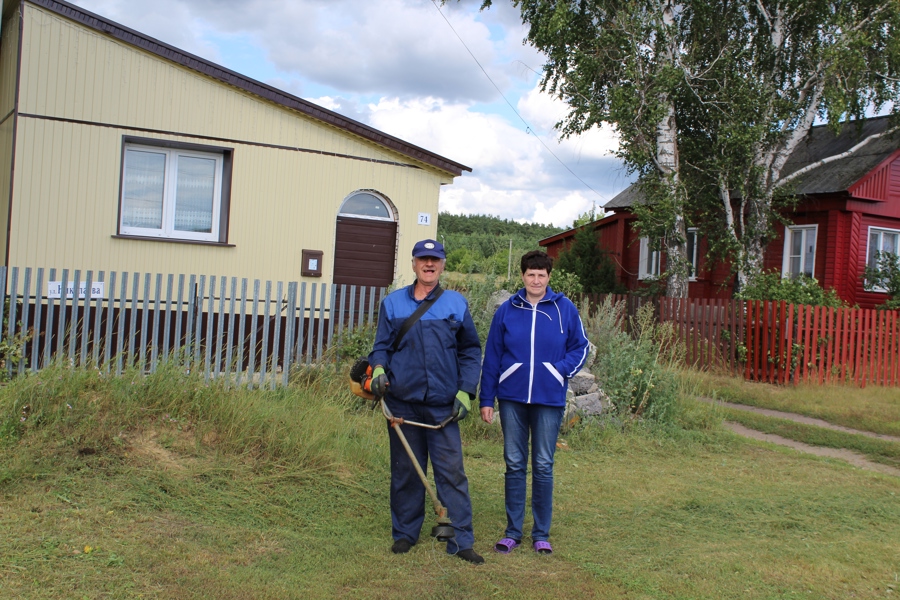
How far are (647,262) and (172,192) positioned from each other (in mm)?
16309

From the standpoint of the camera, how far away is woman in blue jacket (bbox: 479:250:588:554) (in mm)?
5016

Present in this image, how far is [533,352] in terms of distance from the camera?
16.6 ft

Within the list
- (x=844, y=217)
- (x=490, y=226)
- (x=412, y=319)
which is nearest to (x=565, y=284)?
(x=844, y=217)

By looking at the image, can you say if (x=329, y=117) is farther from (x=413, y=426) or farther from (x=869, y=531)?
(x=869, y=531)

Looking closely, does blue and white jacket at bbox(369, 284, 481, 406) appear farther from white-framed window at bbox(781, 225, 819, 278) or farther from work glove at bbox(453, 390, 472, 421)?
white-framed window at bbox(781, 225, 819, 278)

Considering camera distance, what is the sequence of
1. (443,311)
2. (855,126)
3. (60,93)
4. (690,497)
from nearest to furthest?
(443,311), (690,497), (60,93), (855,126)

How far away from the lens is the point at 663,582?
447cm

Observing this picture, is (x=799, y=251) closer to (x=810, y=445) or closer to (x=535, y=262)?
(x=810, y=445)

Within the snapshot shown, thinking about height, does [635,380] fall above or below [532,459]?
above

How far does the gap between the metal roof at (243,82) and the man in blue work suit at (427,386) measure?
763cm

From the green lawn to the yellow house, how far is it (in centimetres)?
487

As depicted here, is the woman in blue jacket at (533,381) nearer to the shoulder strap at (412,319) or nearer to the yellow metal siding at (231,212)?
the shoulder strap at (412,319)

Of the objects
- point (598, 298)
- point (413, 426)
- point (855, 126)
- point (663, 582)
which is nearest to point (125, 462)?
point (413, 426)

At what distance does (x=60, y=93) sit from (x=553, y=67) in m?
11.2
